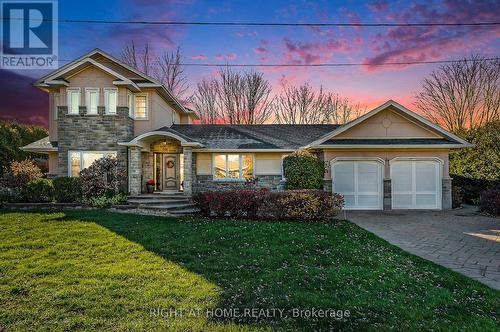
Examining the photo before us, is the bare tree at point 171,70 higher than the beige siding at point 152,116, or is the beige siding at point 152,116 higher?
the bare tree at point 171,70

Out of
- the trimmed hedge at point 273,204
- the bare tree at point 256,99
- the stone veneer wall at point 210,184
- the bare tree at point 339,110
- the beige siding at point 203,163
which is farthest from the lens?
the bare tree at point 339,110

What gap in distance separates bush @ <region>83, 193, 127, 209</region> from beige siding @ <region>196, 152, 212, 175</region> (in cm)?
438

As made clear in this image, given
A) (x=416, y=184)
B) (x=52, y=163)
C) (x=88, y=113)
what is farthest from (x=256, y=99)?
(x=52, y=163)

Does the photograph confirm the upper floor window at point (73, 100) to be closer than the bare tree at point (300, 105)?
Yes

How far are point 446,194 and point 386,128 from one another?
14.3 ft

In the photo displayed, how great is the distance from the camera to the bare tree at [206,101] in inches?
1152

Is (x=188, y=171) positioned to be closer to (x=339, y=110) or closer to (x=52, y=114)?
(x=52, y=114)

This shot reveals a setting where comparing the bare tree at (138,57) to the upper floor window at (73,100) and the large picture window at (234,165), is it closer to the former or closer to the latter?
the upper floor window at (73,100)

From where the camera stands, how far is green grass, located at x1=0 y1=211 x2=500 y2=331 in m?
3.62

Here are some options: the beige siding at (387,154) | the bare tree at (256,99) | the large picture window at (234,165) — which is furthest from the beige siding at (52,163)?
the bare tree at (256,99)

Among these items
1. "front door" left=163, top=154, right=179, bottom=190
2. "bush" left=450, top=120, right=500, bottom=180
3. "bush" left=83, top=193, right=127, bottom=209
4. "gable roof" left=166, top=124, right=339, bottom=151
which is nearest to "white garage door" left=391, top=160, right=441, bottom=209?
"bush" left=450, top=120, right=500, bottom=180

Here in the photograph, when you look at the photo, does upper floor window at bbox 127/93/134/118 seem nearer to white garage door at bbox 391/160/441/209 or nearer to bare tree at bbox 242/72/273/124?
white garage door at bbox 391/160/441/209

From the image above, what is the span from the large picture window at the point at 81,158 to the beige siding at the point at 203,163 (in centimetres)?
449

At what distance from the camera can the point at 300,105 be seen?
29562 mm
